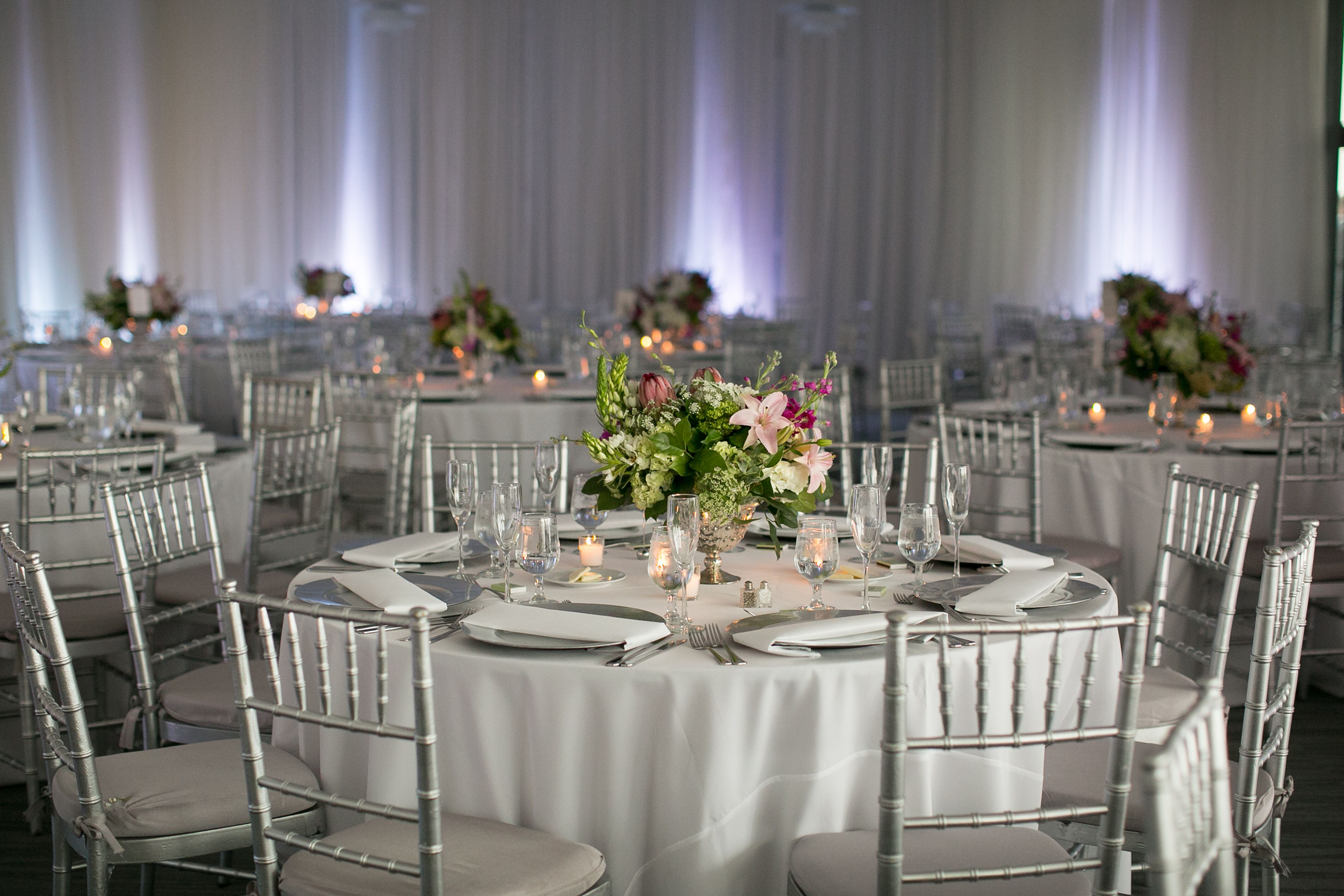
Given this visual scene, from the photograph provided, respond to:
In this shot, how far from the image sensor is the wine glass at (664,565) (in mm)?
2156

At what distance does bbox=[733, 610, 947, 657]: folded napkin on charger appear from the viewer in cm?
206

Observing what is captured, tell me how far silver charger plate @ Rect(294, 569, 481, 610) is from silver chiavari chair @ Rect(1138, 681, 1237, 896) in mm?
1370

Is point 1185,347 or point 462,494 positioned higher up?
point 1185,347

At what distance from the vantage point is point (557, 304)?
12.0 metres

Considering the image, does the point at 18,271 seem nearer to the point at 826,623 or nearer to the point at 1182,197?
the point at 1182,197

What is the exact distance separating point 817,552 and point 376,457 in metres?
3.55

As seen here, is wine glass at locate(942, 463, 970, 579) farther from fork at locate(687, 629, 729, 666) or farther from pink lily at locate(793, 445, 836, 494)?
fork at locate(687, 629, 729, 666)

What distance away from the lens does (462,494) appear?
2.65 meters

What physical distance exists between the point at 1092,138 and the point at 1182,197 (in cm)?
97

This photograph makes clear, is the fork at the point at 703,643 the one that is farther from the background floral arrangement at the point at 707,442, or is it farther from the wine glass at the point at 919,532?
the wine glass at the point at 919,532

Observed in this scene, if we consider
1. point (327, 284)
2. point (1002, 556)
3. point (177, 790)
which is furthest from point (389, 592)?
point (327, 284)

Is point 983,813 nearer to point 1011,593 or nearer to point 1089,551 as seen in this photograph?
point 1011,593

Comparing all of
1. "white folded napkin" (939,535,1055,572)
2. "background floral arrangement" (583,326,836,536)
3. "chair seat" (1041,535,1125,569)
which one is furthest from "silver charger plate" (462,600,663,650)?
"chair seat" (1041,535,1125,569)

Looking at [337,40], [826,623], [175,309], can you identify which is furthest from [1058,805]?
[337,40]
